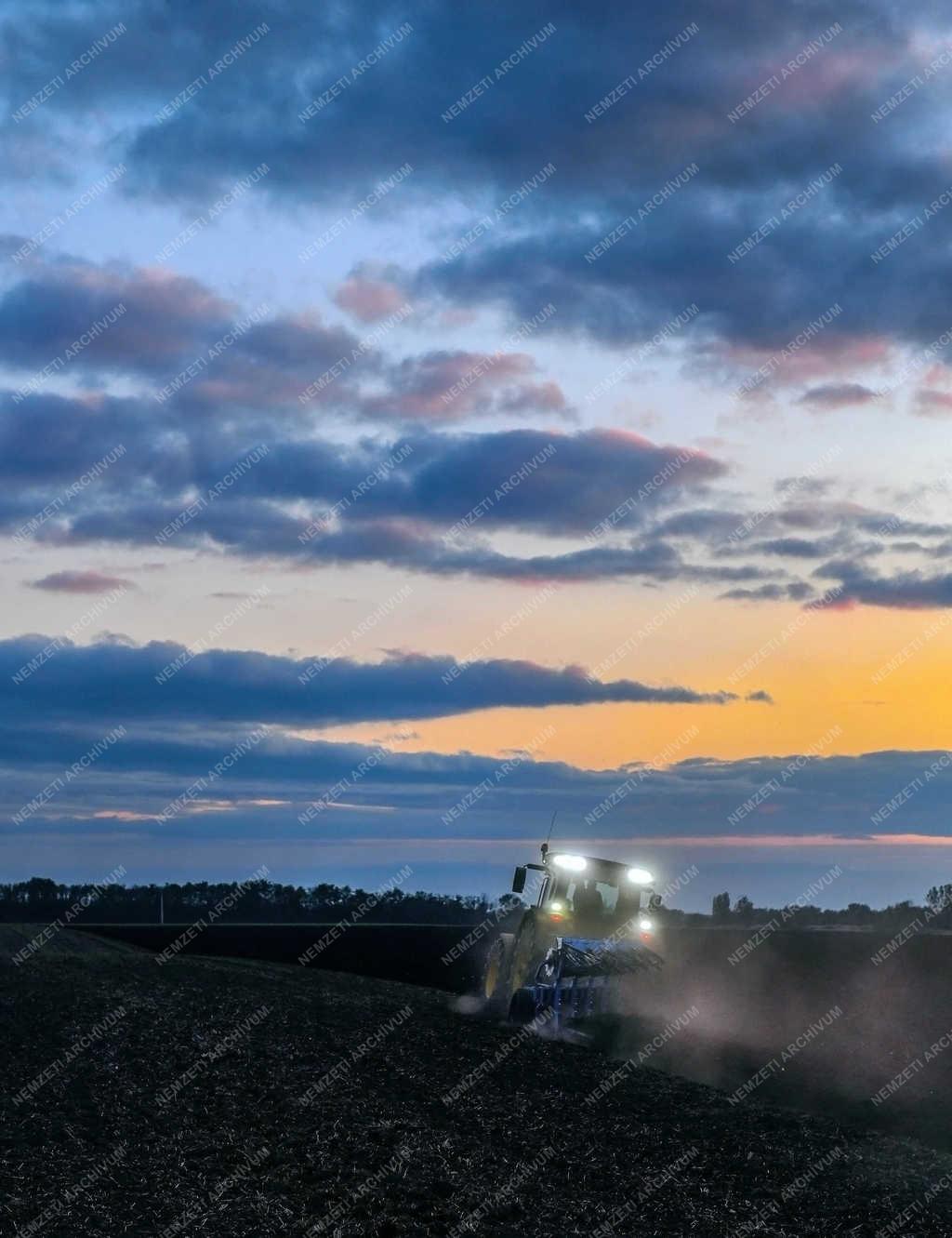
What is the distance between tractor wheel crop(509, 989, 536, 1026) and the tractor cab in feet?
9.50

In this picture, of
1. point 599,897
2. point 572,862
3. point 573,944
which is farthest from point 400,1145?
point 599,897

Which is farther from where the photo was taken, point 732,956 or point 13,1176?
point 732,956

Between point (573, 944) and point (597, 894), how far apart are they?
110 inches

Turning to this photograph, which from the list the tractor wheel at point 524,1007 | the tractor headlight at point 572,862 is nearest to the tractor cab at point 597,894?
the tractor headlight at point 572,862

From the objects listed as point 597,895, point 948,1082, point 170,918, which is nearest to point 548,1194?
point 948,1082

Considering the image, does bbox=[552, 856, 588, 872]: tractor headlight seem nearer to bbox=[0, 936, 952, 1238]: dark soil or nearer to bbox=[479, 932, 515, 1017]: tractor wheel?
bbox=[479, 932, 515, 1017]: tractor wheel

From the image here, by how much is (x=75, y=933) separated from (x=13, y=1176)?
1332 inches

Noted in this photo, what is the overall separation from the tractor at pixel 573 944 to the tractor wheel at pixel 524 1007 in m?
0.02

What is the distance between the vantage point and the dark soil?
1389cm

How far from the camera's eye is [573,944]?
1052 inches

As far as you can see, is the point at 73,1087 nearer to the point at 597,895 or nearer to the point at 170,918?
the point at 597,895

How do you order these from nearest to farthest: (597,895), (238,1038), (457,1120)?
(457,1120)
(238,1038)
(597,895)

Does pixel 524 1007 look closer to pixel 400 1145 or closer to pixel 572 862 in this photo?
pixel 572 862

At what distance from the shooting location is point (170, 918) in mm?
72062
